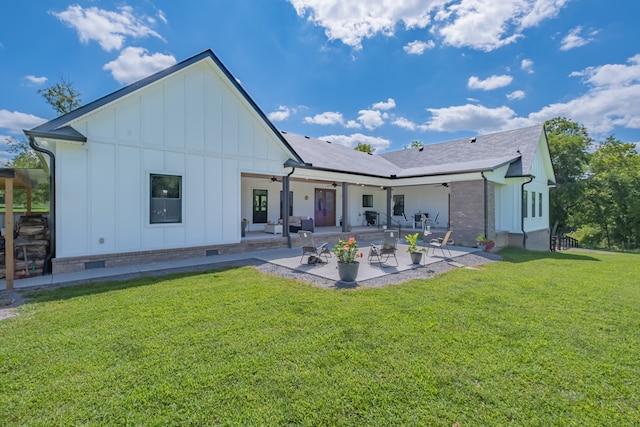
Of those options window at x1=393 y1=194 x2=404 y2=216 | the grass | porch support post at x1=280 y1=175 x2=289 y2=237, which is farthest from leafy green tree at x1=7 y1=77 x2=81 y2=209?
window at x1=393 y1=194 x2=404 y2=216

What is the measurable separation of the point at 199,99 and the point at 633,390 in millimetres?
11373

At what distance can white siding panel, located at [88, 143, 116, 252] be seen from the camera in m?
7.88

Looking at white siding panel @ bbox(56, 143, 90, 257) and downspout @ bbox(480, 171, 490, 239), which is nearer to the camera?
white siding panel @ bbox(56, 143, 90, 257)

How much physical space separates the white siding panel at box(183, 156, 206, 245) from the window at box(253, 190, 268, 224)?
4983 mm

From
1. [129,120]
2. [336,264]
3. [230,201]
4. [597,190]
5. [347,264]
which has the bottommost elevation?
[336,264]

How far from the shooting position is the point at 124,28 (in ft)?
44.6

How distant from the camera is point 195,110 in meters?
9.62

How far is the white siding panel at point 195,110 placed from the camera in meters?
9.46

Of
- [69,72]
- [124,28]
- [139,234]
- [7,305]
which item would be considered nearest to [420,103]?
[124,28]

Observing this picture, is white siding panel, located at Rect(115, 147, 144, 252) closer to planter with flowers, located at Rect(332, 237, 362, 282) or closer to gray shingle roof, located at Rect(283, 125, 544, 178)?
planter with flowers, located at Rect(332, 237, 362, 282)

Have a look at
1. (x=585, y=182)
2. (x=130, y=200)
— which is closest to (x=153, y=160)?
(x=130, y=200)

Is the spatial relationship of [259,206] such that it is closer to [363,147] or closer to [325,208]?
[325,208]

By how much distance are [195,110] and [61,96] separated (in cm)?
2694

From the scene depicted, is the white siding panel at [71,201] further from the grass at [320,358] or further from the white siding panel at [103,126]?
the grass at [320,358]
